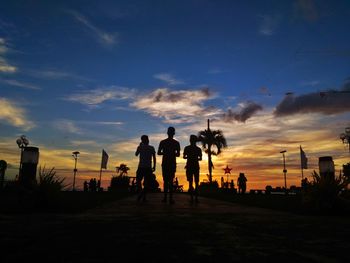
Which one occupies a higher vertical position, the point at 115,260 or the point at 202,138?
the point at 202,138

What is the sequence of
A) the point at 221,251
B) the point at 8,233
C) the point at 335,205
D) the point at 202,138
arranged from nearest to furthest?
the point at 221,251 < the point at 8,233 < the point at 335,205 < the point at 202,138

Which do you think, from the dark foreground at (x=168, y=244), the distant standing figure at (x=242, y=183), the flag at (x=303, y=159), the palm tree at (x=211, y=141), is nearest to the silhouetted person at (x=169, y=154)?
the dark foreground at (x=168, y=244)

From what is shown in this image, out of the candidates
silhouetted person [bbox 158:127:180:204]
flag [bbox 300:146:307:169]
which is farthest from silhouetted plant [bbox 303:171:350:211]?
flag [bbox 300:146:307:169]

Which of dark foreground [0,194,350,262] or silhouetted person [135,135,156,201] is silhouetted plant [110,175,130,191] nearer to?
silhouetted person [135,135,156,201]

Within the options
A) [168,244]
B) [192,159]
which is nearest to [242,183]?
[192,159]

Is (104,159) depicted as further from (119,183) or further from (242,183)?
(242,183)

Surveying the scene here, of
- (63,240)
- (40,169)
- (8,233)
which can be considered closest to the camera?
(63,240)

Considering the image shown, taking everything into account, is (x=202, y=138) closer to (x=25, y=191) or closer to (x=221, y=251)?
(x=25, y=191)

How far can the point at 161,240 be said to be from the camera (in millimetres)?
2613

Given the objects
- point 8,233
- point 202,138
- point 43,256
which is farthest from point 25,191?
point 202,138

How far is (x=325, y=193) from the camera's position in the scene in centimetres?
620

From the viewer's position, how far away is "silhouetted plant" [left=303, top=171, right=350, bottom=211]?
609 cm

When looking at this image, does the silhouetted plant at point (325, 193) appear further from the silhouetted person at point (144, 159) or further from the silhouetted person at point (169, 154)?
the silhouetted person at point (144, 159)

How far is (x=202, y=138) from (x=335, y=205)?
44197mm
